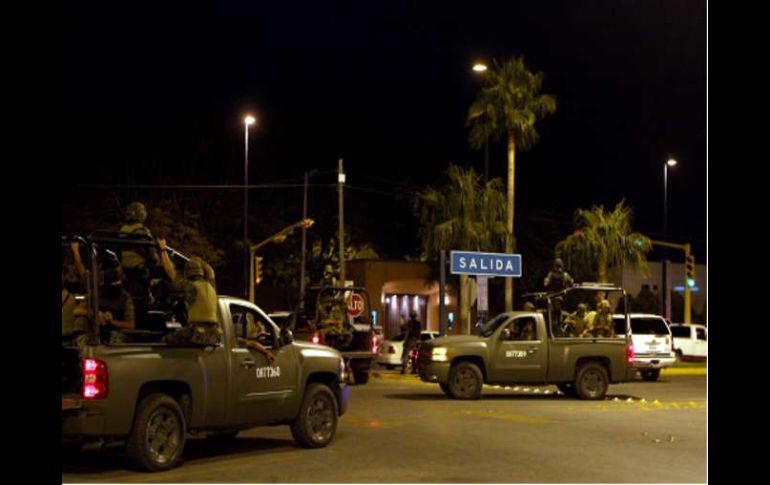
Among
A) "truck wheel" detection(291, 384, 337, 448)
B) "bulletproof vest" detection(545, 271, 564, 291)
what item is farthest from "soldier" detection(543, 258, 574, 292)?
"truck wheel" detection(291, 384, 337, 448)

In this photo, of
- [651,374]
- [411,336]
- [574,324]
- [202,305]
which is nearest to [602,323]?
[574,324]

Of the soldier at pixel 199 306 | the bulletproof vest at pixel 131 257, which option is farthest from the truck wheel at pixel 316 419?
the bulletproof vest at pixel 131 257

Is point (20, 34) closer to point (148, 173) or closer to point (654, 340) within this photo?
point (654, 340)

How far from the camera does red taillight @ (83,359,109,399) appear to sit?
10.8 m

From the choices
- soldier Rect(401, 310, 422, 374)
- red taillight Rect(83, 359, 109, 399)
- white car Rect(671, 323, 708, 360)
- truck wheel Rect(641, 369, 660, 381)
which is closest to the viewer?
red taillight Rect(83, 359, 109, 399)

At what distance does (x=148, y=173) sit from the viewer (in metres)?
49.2

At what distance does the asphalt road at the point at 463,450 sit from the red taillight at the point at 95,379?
35.1 inches

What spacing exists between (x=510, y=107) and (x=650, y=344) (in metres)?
10.4

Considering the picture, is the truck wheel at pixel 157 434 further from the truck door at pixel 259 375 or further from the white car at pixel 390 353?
the white car at pixel 390 353

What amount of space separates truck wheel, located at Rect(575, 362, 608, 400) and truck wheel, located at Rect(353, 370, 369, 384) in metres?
5.56

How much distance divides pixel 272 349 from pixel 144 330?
164 centimetres

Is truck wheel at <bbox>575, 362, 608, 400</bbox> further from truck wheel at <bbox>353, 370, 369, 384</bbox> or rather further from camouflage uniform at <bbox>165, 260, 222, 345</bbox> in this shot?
camouflage uniform at <bbox>165, 260, 222, 345</bbox>
